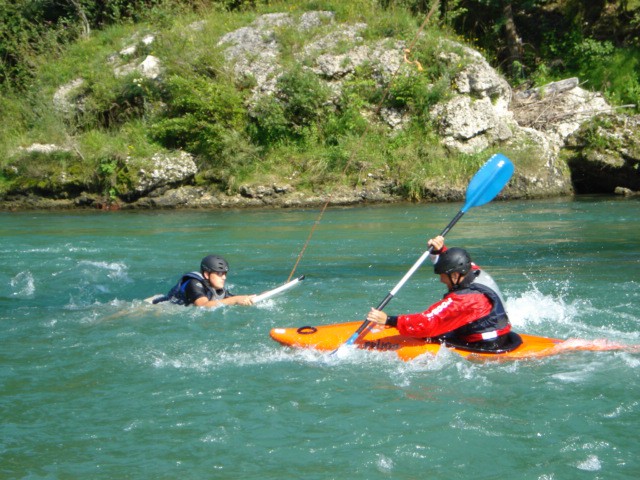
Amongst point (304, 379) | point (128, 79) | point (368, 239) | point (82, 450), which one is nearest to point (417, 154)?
point (368, 239)

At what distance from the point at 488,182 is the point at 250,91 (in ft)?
35.9

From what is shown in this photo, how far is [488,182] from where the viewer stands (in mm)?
→ 6977

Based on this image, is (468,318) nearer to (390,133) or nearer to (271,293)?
(271,293)

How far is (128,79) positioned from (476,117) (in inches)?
320

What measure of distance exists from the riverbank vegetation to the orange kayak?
977 centimetres

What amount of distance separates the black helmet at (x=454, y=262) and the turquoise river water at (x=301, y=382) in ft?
2.03

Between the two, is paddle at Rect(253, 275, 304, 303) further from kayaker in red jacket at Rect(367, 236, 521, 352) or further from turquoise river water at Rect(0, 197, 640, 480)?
kayaker in red jacket at Rect(367, 236, 521, 352)

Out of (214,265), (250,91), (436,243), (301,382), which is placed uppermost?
(250,91)

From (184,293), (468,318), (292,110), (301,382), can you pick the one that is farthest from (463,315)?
(292,110)

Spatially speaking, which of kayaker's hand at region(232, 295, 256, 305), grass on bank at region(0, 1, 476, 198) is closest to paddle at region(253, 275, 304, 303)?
kayaker's hand at region(232, 295, 256, 305)

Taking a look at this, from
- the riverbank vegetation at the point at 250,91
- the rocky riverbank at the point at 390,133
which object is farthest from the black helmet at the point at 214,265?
the riverbank vegetation at the point at 250,91

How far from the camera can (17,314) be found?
22.8 ft

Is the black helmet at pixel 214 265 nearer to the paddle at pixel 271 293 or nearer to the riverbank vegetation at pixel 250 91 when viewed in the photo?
the paddle at pixel 271 293

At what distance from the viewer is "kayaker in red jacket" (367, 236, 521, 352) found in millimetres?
5082
